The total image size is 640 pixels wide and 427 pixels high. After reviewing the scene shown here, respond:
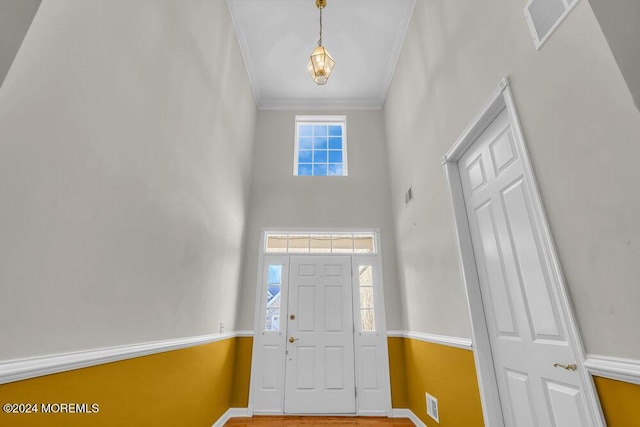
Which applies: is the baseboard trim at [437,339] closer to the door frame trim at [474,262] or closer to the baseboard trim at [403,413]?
the door frame trim at [474,262]

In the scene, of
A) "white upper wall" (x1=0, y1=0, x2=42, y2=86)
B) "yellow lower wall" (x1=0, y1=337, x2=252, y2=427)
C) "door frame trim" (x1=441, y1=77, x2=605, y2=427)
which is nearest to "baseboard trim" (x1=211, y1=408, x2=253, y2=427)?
"yellow lower wall" (x1=0, y1=337, x2=252, y2=427)

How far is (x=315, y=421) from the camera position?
3.23 meters

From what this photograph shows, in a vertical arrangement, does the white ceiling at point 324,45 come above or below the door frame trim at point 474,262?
above

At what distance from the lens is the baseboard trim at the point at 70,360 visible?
3.09 ft

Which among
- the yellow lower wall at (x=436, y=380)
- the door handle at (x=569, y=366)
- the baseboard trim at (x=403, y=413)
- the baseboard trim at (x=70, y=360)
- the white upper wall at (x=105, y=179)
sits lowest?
the baseboard trim at (x=403, y=413)

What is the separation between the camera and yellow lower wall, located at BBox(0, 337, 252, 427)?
1.05m

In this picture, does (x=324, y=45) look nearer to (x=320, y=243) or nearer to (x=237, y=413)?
(x=320, y=243)

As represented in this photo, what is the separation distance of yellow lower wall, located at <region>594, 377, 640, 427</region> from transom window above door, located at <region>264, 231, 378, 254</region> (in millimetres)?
3002

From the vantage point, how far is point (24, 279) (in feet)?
3.31

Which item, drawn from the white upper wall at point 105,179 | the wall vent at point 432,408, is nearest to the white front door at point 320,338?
the wall vent at point 432,408

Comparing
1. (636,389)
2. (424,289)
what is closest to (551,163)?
(636,389)

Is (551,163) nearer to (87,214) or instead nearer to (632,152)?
(632,152)

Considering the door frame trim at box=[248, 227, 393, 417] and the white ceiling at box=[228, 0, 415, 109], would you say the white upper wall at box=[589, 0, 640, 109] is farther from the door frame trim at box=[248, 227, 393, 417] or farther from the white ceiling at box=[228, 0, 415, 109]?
the door frame trim at box=[248, 227, 393, 417]

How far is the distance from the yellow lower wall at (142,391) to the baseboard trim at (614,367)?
84.6 inches
